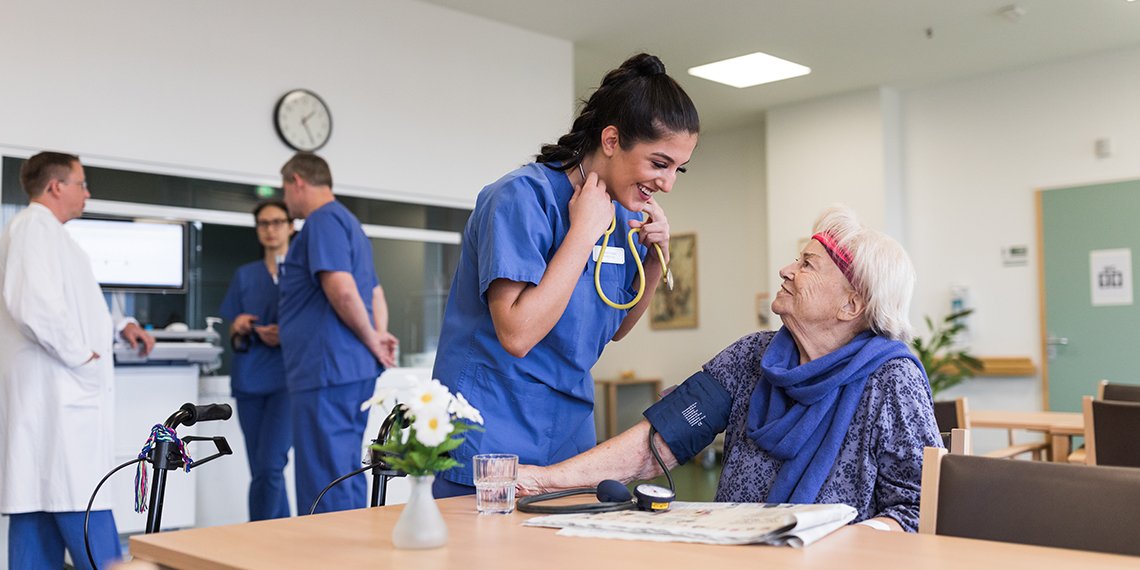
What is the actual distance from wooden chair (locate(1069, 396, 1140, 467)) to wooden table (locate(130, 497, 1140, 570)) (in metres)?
2.34

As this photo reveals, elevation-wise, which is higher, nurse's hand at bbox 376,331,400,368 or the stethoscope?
the stethoscope

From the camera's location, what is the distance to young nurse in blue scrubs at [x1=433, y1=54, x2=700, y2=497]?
5.91 feet

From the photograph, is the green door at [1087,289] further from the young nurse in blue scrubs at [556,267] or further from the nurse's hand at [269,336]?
the young nurse in blue scrubs at [556,267]

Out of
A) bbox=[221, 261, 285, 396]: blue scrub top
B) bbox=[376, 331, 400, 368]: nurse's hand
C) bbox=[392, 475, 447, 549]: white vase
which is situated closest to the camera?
bbox=[392, 475, 447, 549]: white vase

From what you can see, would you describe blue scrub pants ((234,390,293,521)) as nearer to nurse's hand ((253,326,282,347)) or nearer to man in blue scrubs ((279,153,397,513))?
nurse's hand ((253,326,282,347))

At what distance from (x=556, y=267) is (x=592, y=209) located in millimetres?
139

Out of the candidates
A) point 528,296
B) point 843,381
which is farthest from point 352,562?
point 843,381

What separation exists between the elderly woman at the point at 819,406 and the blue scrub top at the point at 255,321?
8.57 ft

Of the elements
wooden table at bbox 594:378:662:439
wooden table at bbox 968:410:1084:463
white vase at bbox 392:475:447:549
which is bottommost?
wooden table at bbox 594:378:662:439

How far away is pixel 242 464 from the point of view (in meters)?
4.72

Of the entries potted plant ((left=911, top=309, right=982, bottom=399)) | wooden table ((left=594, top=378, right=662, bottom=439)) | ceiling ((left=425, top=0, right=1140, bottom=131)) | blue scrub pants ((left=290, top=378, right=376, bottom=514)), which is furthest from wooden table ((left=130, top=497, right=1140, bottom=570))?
wooden table ((left=594, top=378, right=662, bottom=439))

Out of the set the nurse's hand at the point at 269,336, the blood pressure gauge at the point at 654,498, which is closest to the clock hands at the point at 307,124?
the nurse's hand at the point at 269,336

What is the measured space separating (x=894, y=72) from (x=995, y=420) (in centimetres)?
364

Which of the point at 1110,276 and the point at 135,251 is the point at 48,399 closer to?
the point at 135,251
